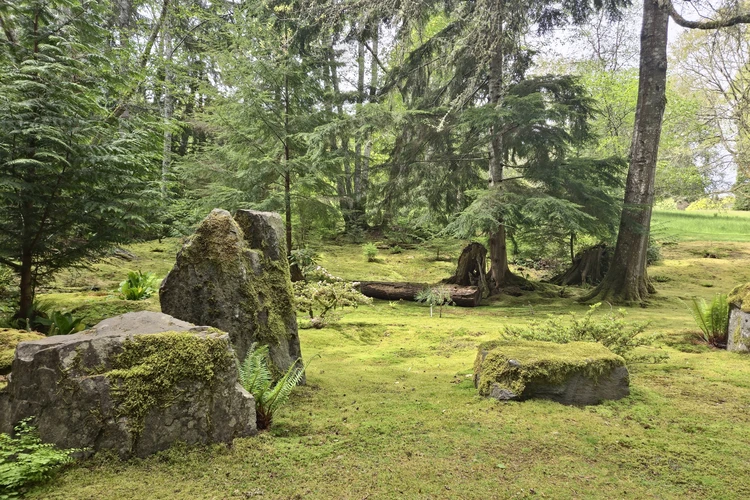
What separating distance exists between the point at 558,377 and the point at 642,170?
323 inches

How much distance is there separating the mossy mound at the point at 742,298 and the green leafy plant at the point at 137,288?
321 inches

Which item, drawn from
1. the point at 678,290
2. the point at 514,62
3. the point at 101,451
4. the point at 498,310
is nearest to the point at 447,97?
the point at 514,62

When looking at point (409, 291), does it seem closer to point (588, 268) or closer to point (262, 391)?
point (588, 268)

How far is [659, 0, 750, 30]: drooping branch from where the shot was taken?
8.69 metres

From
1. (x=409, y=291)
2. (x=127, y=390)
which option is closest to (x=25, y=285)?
(x=127, y=390)

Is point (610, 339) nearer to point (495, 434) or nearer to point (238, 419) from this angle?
point (495, 434)

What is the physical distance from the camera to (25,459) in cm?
194

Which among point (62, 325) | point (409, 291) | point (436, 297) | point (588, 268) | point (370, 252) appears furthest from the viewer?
point (370, 252)

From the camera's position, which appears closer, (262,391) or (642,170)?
(262,391)

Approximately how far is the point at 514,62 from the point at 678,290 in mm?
7669

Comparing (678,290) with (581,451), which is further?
(678,290)

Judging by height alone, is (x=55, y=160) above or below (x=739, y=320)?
above

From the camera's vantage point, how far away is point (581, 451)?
8.28 ft

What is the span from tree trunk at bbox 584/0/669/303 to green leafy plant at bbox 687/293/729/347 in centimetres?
437
